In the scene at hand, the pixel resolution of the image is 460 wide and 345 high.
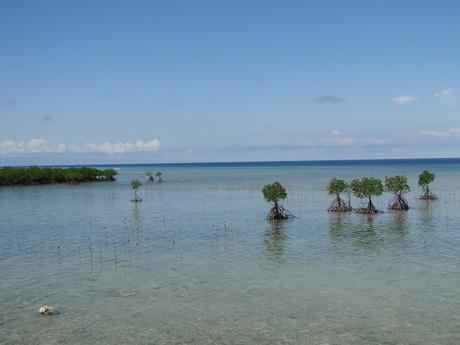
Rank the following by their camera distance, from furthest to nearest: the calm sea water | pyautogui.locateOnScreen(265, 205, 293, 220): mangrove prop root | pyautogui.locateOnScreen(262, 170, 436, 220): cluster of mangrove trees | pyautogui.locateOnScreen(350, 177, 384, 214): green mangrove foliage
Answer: pyautogui.locateOnScreen(350, 177, 384, 214): green mangrove foliage < pyautogui.locateOnScreen(262, 170, 436, 220): cluster of mangrove trees < pyautogui.locateOnScreen(265, 205, 293, 220): mangrove prop root < the calm sea water

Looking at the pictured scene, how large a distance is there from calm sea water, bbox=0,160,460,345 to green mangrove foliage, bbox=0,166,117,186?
2829 inches

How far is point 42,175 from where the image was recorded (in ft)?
398

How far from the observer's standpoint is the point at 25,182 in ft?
385

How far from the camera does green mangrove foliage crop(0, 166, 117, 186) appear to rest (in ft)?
378

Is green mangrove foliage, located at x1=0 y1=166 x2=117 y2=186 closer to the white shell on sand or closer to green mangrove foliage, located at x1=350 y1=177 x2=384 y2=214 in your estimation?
green mangrove foliage, located at x1=350 y1=177 x2=384 y2=214

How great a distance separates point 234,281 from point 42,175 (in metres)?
106

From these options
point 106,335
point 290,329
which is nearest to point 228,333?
point 290,329

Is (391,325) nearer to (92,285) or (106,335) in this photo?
(106,335)

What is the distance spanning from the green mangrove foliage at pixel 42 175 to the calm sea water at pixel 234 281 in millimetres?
71855

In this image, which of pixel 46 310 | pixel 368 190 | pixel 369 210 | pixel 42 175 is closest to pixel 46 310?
pixel 46 310

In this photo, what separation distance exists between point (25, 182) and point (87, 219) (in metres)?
72.0

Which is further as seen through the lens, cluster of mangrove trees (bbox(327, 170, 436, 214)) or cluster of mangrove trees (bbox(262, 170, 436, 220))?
cluster of mangrove trees (bbox(327, 170, 436, 214))

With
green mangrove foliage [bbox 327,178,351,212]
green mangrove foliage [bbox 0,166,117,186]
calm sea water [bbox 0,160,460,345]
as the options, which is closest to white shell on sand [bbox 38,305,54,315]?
calm sea water [bbox 0,160,460,345]

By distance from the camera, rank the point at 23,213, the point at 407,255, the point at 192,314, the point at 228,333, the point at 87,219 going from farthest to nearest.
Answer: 1. the point at 23,213
2. the point at 87,219
3. the point at 407,255
4. the point at 192,314
5. the point at 228,333
